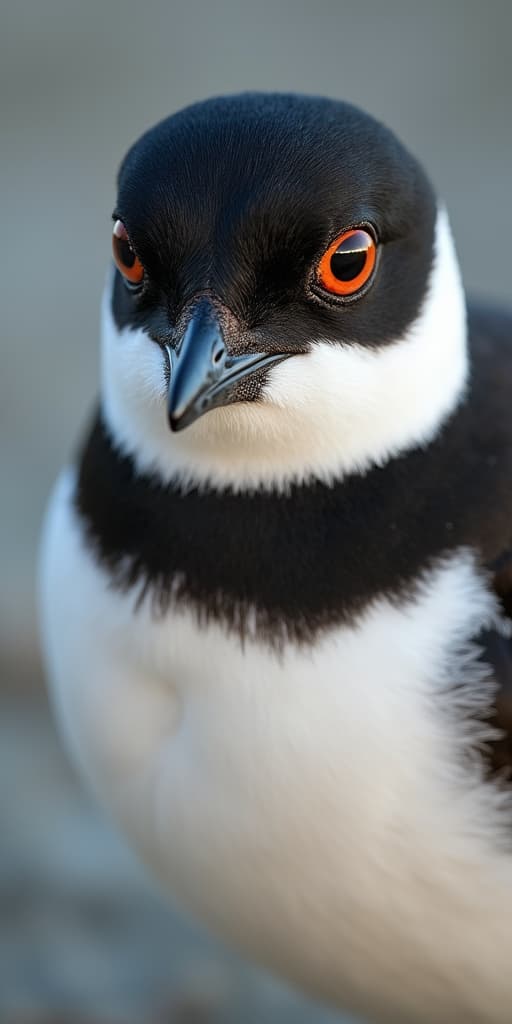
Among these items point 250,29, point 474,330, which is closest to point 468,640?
point 474,330

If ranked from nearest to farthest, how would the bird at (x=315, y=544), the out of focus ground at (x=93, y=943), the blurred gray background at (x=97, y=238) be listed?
the bird at (x=315, y=544), the out of focus ground at (x=93, y=943), the blurred gray background at (x=97, y=238)

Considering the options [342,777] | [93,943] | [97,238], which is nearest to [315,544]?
[342,777]

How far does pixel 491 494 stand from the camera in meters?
3.82

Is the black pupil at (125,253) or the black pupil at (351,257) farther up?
the black pupil at (125,253)

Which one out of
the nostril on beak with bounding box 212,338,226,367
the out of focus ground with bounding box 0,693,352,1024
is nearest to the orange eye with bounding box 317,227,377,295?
the nostril on beak with bounding box 212,338,226,367

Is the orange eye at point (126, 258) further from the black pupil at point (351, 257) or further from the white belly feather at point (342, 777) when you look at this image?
the white belly feather at point (342, 777)

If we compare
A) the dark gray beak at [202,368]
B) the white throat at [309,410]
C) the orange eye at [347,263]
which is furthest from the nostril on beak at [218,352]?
the orange eye at [347,263]

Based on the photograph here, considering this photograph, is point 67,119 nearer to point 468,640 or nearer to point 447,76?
point 447,76

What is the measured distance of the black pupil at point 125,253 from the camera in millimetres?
3641

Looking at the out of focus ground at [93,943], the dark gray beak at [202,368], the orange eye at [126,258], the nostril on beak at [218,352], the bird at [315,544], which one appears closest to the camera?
the dark gray beak at [202,368]

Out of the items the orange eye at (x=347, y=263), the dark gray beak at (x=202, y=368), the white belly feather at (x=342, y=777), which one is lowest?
the white belly feather at (x=342, y=777)

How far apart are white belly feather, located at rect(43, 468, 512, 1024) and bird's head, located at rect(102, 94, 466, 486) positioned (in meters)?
0.40

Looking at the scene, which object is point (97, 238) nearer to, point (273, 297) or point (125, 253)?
point (125, 253)

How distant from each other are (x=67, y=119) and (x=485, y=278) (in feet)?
11.7
